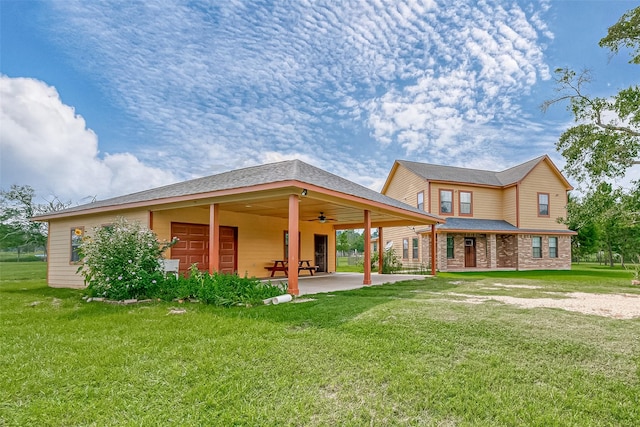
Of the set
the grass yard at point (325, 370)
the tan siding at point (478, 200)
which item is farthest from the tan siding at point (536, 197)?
the grass yard at point (325, 370)

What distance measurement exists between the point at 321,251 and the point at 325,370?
525 inches

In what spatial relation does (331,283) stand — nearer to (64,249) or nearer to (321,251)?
(321,251)

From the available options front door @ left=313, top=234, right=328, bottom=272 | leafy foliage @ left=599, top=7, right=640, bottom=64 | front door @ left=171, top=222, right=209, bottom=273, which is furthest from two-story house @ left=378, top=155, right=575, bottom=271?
front door @ left=171, top=222, right=209, bottom=273

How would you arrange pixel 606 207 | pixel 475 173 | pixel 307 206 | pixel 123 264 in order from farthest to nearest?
pixel 475 173 < pixel 606 207 < pixel 307 206 < pixel 123 264

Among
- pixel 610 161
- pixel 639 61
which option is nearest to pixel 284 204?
pixel 610 161

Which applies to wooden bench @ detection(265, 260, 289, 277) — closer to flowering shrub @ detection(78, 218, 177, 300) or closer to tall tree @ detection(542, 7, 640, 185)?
flowering shrub @ detection(78, 218, 177, 300)

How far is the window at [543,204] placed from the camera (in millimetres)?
21250

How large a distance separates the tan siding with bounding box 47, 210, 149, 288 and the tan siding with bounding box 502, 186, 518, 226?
1962cm

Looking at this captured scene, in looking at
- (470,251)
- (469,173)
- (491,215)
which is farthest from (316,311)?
(469,173)

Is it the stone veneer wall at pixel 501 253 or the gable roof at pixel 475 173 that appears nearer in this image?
the stone veneer wall at pixel 501 253

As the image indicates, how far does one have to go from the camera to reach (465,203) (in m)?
20.4

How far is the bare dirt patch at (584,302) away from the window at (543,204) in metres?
13.7

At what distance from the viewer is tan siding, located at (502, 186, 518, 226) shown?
20.8 meters

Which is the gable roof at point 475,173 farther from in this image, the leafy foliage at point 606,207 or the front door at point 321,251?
the front door at point 321,251
